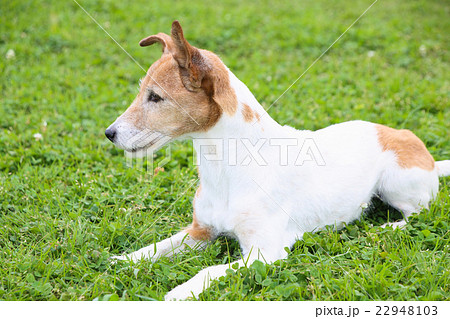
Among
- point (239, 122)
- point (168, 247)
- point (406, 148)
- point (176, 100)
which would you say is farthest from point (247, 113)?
point (406, 148)

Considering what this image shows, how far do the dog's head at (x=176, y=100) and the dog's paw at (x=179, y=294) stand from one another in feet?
3.33

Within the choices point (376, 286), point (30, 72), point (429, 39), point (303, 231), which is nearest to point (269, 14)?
point (429, 39)

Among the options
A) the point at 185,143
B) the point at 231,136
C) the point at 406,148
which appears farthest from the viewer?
the point at 185,143

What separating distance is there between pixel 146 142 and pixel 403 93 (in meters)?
4.27

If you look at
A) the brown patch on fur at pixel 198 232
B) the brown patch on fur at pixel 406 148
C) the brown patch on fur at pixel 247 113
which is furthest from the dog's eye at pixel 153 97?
the brown patch on fur at pixel 406 148

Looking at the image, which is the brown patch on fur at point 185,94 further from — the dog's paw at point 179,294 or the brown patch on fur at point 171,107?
the dog's paw at point 179,294

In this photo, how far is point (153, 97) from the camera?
3.44 metres

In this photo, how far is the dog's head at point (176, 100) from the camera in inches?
128

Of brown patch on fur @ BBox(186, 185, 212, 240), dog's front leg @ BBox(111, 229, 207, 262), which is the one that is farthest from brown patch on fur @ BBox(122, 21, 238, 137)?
dog's front leg @ BBox(111, 229, 207, 262)

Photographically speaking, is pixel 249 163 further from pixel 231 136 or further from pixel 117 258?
pixel 117 258

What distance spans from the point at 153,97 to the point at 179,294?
135 cm

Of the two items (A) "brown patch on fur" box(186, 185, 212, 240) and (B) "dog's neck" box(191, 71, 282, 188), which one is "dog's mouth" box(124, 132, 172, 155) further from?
(A) "brown patch on fur" box(186, 185, 212, 240)

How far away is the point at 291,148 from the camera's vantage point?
3744mm

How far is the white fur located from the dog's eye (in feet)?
1.16
